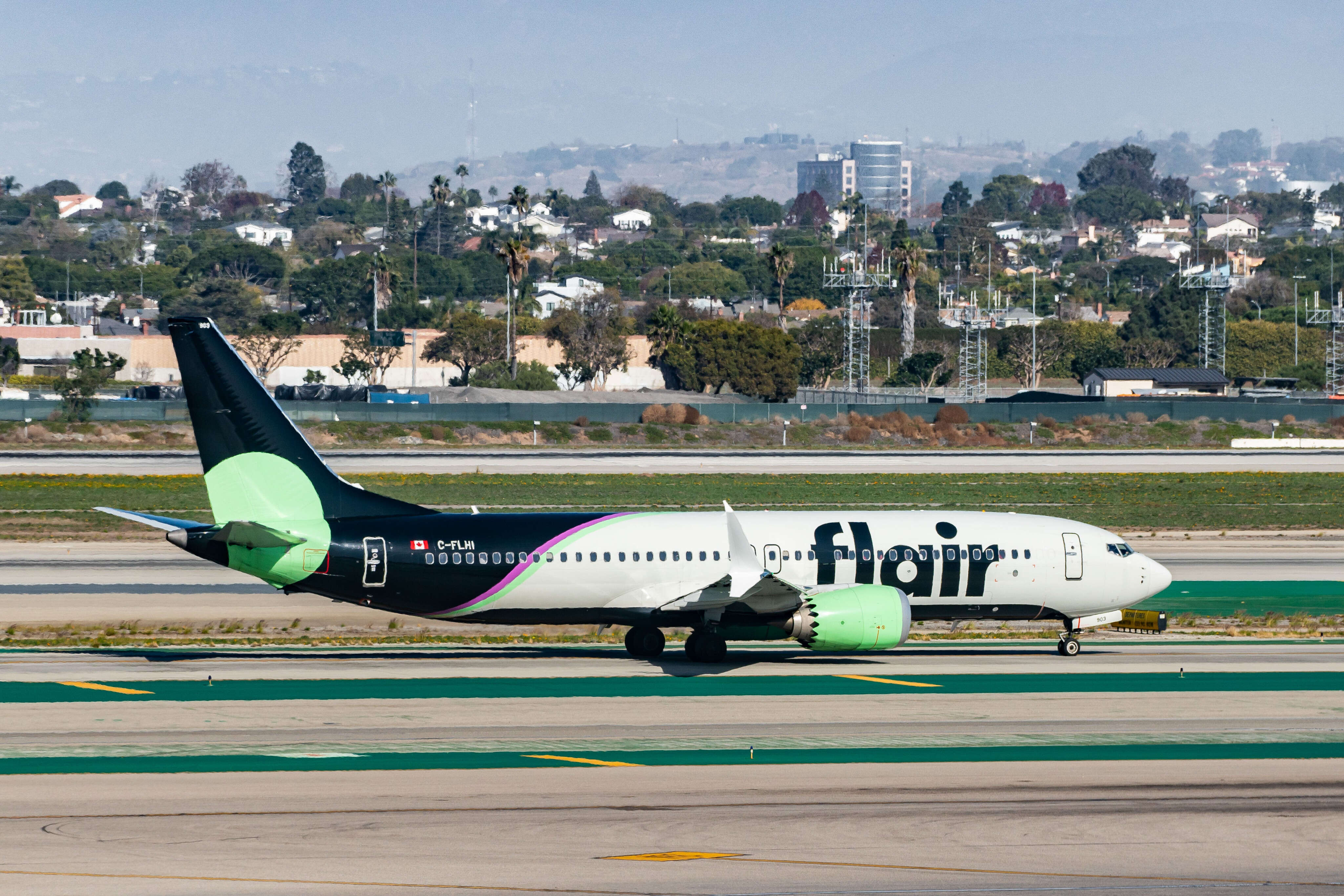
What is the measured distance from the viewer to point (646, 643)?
117ft

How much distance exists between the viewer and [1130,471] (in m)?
88.1

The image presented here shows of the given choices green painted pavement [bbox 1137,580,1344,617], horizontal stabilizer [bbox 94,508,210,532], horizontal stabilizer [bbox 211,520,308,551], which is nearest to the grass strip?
horizontal stabilizer [bbox 211,520,308,551]

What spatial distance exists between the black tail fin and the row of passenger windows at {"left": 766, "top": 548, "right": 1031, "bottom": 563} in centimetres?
1114

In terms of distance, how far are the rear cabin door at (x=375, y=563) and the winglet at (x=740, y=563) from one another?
25.5ft

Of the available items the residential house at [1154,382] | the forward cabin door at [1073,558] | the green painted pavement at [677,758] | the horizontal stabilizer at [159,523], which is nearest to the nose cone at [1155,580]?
the forward cabin door at [1073,558]

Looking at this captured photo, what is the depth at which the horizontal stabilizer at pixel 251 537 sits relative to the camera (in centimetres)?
3194

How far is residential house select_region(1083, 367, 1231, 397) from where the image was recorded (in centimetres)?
15250

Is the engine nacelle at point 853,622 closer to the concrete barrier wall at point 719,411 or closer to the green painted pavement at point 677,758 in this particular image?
the green painted pavement at point 677,758

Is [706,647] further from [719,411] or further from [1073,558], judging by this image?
[719,411]

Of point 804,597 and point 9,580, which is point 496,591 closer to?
point 804,597

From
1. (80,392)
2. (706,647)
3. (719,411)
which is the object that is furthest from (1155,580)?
(80,392)

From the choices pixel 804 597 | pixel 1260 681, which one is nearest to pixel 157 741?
pixel 804 597

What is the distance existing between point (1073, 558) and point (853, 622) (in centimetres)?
715

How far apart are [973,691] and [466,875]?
15485 mm
